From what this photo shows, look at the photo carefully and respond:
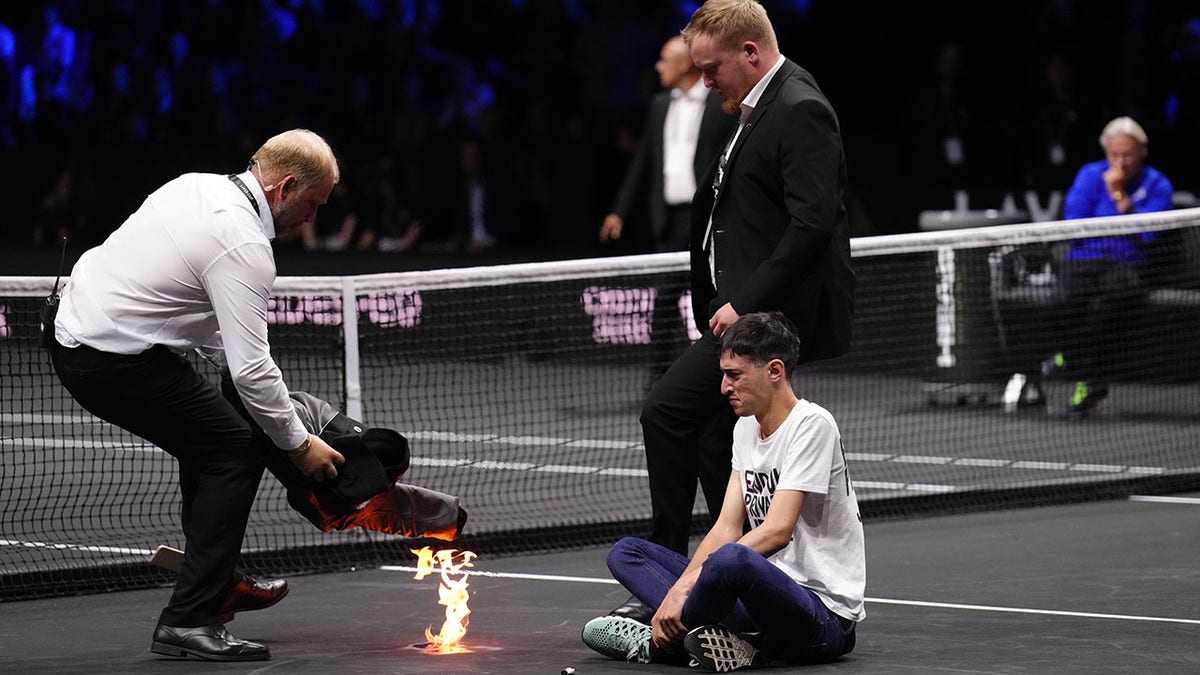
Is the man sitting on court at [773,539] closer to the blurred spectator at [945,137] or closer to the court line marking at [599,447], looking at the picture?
the court line marking at [599,447]

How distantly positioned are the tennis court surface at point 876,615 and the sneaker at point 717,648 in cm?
17

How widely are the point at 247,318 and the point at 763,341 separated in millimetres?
1550

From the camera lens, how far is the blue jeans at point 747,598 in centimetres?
596

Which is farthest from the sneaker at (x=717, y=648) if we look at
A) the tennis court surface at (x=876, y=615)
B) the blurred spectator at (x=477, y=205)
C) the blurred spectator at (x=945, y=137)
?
the blurred spectator at (x=477, y=205)

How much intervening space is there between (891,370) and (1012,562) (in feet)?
19.7

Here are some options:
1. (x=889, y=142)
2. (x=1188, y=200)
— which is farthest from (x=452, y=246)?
(x=1188, y=200)

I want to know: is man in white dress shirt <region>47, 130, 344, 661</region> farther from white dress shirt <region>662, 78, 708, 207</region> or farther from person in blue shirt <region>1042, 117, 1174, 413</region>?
person in blue shirt <region>1042, 117, 1174, 413</region>

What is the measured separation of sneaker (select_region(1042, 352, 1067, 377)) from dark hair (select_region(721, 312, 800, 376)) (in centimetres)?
756

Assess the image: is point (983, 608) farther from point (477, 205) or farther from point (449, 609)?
point (477, 205)

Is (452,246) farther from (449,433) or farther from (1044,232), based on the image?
(1044,232)


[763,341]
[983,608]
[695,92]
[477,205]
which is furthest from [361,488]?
[477,205]

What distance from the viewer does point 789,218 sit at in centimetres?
675

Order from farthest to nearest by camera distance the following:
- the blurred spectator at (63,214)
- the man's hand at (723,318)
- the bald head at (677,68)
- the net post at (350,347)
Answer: the blurred spectator at (63,214) < the bald head at (677,68) < the net post at (350,347) < the man's hand at (723,318)

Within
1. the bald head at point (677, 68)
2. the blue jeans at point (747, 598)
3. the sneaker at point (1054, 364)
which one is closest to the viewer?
the blue jeans at point (747, 598)
